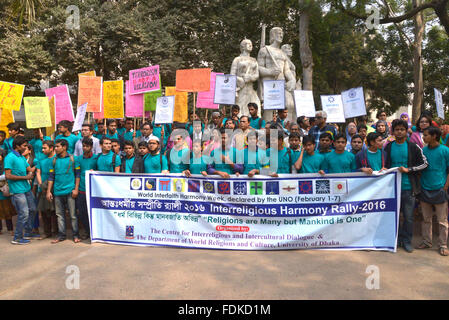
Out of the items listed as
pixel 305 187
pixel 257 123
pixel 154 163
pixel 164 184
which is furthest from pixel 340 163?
pixel 257 123

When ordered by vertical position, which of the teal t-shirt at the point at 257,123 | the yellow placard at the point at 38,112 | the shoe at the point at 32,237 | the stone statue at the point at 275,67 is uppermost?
the stone statue at the point at 275,67

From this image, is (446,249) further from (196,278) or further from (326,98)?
(326,98)

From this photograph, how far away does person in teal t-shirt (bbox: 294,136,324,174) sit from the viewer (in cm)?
529

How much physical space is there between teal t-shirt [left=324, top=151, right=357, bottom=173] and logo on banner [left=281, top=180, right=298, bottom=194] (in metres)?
0.61

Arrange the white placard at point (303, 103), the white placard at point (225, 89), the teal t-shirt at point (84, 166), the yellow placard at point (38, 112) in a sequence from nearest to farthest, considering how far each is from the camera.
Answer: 1. the teal t-shirt at point (84, 166)
2. the yellow placard at point (38, 112)
3. the white placard at point (225, 89)
4. the white placard at point (303, 103)

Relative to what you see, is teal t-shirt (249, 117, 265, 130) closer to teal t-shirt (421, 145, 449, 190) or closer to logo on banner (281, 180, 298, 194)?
logo on banner (281, 180, 298, 194)

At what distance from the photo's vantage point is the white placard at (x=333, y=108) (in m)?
7.62

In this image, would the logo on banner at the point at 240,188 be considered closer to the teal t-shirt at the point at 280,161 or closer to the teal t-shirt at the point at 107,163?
the teal t-shirt at the point at 280,161

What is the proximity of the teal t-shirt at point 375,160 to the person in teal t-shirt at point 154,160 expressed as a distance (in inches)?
111

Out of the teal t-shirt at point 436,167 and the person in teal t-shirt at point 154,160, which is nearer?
the teal t-shirt at point 436,167

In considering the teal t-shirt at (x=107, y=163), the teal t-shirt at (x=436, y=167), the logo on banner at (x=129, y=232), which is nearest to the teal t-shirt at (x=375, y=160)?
the teal t-shirt at (x=436, y=167)

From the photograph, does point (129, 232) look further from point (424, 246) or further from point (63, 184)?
point (424, 246)

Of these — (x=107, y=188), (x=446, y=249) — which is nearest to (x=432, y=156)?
(x=446, y=249)
